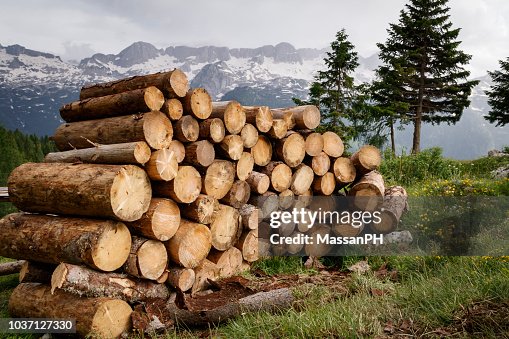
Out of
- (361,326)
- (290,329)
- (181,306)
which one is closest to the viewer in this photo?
(361,326)

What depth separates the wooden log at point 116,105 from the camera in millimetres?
5288

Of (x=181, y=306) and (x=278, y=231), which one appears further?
(x=278, y=231)

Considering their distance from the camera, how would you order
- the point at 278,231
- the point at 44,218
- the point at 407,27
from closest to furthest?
the point at 44,218
the point at 278,231
the point at 407,27

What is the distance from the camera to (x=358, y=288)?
481 centimetres

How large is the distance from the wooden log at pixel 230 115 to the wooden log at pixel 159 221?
1480mm

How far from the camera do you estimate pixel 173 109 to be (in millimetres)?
5449

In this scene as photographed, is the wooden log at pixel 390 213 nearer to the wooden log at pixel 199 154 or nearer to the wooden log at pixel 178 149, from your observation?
the wooden log at pixel 199 154

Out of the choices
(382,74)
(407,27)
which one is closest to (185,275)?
(382,74)

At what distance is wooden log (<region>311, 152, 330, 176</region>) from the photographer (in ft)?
A: 22.7

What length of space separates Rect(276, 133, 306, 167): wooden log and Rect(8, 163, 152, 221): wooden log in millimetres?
2457

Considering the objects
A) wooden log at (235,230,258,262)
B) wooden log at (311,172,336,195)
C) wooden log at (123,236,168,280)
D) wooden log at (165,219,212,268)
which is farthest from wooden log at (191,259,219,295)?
wooden log at (311,172,336,195)

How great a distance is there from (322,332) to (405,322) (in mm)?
692

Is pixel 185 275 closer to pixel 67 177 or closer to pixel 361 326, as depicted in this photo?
pixel 67 177

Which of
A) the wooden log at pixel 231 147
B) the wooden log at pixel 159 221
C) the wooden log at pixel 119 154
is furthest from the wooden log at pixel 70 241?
the wooden log at pixel 231 147
